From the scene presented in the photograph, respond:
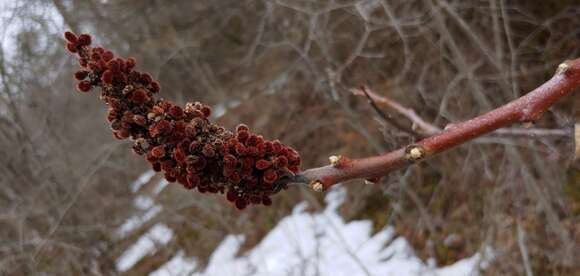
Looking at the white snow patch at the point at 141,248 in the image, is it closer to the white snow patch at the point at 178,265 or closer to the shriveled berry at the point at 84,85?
the white snow patch at the point at 178,265

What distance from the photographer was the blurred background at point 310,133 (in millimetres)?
5082

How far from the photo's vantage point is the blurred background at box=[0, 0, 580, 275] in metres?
5.08

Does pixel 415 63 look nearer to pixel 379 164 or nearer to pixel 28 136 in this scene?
pixel 28 136

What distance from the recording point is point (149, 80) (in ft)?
4.37

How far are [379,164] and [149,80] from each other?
61 cm

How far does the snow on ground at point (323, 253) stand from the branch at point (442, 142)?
3872 millimetres

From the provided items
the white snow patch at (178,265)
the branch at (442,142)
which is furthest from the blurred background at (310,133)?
the branch at (442,142)

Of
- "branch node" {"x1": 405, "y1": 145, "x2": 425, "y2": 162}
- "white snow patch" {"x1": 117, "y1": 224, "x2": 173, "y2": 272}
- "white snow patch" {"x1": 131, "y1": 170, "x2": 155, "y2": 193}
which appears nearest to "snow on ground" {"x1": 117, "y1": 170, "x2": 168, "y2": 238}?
"white snow patch" {"x1": 131, "y1": 170, "x2": 155, "y2": 193}

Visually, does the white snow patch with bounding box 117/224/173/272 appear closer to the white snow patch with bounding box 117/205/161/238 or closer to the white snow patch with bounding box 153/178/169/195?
the white snow patch with bounding box 117/205/161/238

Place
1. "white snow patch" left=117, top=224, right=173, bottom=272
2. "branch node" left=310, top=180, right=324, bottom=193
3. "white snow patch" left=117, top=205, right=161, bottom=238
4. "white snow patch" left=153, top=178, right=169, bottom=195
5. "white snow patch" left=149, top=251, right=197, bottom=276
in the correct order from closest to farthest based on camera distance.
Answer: "branch node" left=310, top=180, right=324, bottom=193
"white snow patch" left=149, top=251, right=197, bottom=276
"white snow patch" left=117, top=205, right=161, bottom=238
"white snow patch" left=117, top=224, right=173, bottom=272
"white snow patch" left=153, top=178, right=169, bottom=195

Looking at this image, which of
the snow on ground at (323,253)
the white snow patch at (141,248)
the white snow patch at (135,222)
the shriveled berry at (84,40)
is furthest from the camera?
the white snow patch at (141,248)

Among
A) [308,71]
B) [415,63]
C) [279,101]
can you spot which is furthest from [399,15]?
[279,101]

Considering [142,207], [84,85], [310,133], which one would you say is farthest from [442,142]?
[142,207]

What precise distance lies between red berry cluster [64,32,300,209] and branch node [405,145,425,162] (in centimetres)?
27
